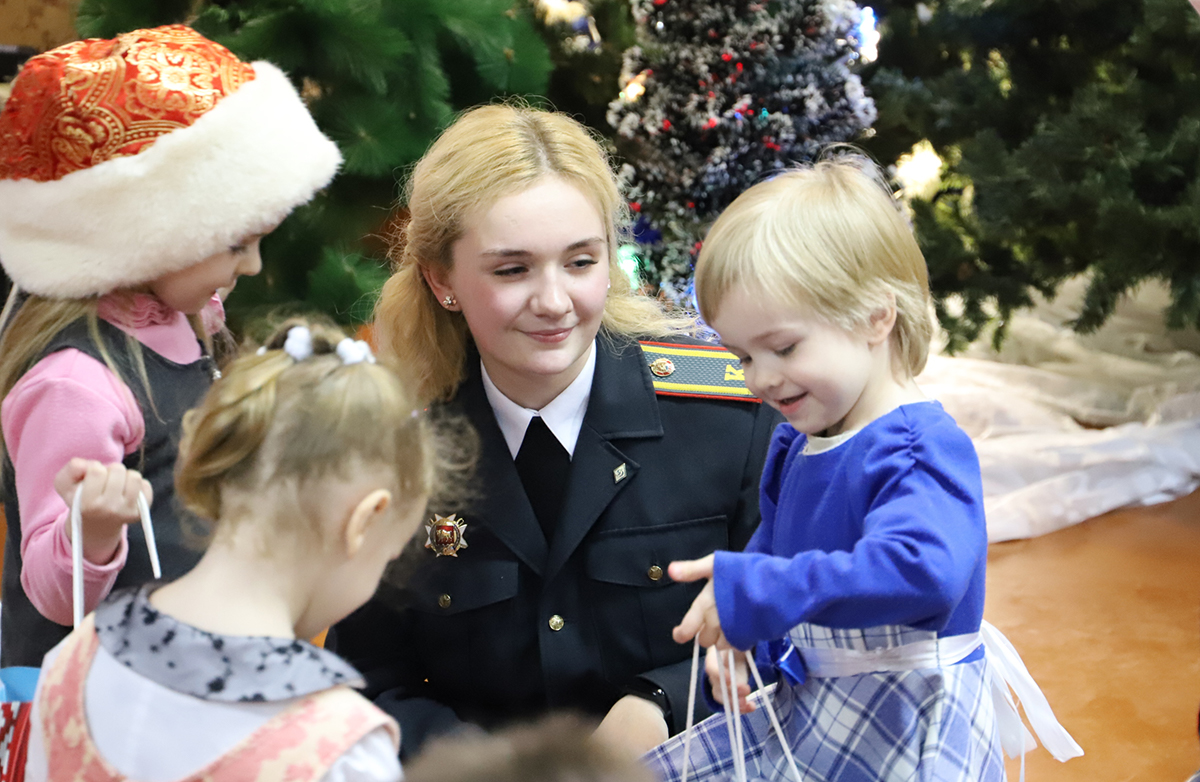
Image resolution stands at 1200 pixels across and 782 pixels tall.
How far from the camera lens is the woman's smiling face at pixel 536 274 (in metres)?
1.46

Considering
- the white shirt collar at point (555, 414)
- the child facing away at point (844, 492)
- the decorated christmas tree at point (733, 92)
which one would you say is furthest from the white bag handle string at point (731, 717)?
the decorated christmas tree at point (733, 92)

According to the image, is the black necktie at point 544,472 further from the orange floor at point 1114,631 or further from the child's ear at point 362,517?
the orange floor at point 1114,631

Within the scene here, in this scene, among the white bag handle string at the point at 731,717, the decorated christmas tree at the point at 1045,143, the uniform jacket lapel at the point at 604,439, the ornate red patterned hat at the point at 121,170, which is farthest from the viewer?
the decorated christmas tree at the point at 1045,143

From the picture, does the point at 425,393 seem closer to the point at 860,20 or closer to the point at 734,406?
the point at 734,406

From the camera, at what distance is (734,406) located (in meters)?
1.64

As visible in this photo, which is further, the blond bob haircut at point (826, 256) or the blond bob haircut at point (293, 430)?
the blond bob haircut at point (826, 256)

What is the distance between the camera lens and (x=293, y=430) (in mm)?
965

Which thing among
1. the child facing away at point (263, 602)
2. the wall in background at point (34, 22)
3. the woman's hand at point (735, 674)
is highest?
the child facing away at point (263, 602)

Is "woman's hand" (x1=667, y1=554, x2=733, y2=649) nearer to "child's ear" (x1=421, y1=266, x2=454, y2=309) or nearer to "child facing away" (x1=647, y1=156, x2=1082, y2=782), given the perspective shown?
"child facing away" (x1=647, y1=156, x2=1082, y2=782)

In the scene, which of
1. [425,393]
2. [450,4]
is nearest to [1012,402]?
[450,4]

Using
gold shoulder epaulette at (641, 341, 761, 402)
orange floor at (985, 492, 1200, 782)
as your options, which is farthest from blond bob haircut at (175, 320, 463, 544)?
orange floor at (985, 492, 1200, 782)

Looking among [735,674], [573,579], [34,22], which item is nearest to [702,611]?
[735,674]

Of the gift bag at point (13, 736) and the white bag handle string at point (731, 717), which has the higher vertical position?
the white bag handle string at point (731, 717)

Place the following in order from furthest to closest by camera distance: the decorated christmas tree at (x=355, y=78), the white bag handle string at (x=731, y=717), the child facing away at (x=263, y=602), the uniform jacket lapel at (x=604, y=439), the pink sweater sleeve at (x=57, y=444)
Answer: the decorated christmas tree at (x=355, y=78), the uniform jacket lapel at (x=604, y=439), the pink sweater sleeve at (x=57, y=444), the white bag handle string at (x=731, y=717), the child facing away at (x=263, y=602)
